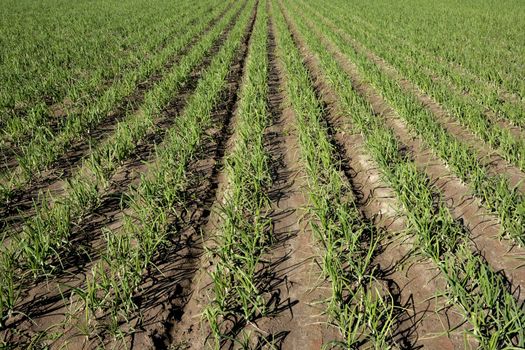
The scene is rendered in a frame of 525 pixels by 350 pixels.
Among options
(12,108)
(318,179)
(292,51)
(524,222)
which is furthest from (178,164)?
(292,51)

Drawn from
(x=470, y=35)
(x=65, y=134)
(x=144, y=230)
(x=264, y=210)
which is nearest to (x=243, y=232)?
(x=264, y=210)

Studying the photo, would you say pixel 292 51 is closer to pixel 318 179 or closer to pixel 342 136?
pixel 342 136

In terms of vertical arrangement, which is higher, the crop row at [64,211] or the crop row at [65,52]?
the crop row at [65,52]

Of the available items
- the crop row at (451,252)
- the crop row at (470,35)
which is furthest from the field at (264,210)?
the crop row at (470,35)

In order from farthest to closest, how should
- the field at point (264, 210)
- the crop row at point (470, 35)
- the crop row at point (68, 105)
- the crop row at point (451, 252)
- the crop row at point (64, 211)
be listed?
the crop row at point (470, 35) < the crop row at point (68, 105) < the crop row at point (64, 211) < the field at point (264, 210) < the crop row at point (451, 252)

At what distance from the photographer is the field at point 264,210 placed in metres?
2.39

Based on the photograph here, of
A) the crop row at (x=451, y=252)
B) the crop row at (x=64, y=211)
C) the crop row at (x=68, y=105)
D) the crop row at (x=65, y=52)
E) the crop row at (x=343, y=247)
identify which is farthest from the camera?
the crop row at (x=65, y=52)

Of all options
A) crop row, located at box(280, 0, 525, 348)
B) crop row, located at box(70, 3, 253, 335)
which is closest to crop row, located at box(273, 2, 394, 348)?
crop row, located at box(280, 0, 525, 348)

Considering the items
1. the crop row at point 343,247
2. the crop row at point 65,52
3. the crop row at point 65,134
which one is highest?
the crop row at point 65,52

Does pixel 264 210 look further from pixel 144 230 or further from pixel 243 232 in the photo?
pixel 144 230

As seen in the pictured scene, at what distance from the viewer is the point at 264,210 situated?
369cm

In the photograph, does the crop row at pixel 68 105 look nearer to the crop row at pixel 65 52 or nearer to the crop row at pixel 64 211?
the crop row at pixel 65 52

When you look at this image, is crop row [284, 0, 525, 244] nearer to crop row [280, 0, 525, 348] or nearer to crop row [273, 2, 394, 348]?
crop row [280, 0, 525, 348]

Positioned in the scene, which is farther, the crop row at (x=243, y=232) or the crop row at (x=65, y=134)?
the crop row at (x=65, y=134)
